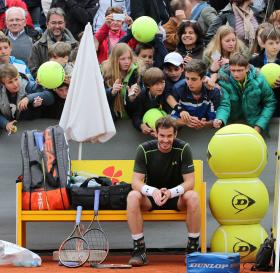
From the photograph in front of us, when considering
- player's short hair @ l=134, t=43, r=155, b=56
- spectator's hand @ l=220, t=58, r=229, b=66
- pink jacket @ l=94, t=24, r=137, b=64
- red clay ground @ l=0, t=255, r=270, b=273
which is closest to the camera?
red clay ground @ l=0, t=255, r=270, b=273

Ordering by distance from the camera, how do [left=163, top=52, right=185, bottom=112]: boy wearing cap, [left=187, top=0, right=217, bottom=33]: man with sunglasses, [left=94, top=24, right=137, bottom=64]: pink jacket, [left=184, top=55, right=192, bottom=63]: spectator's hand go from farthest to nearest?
[left=187, top=0, right=217, bottom=33]: man with sunglasses < [left=94, top=24, right=137, bottom=64]: pink jacket < [left=184, top=55, right=192, bottom=63]: spectator's hand < [left=163, top=52, right=185, bottom=112]: boy wearing cap

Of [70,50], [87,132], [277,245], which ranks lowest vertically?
[277,245]

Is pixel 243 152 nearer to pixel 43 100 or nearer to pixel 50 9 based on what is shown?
pixel 43 100

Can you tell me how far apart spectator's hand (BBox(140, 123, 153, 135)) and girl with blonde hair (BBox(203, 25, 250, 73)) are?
4.04 ft

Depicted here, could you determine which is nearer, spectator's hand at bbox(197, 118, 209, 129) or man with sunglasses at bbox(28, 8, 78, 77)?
spectator's hand at bbox(197, 118, 209, 129)

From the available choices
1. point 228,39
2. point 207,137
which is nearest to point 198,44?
point 228,39

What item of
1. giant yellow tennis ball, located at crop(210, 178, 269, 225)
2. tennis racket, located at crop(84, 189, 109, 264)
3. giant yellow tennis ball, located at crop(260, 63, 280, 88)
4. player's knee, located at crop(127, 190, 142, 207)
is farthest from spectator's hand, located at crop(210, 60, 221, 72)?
player's knee, located at crop(127, 190, 142, 207)

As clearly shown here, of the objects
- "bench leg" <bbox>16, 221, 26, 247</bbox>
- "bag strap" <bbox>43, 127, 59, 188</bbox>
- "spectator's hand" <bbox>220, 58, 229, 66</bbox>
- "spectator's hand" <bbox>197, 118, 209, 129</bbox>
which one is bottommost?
"bench leg" <bbox>16, 221, 26, 247</bbox>

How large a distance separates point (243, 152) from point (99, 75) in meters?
2.05

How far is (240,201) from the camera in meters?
13.6

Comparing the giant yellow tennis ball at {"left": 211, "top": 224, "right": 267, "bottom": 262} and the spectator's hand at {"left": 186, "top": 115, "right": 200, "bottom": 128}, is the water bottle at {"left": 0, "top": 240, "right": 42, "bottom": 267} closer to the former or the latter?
the giant yellow tennis ball at {"left": 211, "top": 224, "right": 267, "bottom": 262}

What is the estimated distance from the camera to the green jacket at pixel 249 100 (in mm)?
14945

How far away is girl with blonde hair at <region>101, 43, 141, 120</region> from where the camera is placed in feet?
49.5

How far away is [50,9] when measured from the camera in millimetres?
16812
